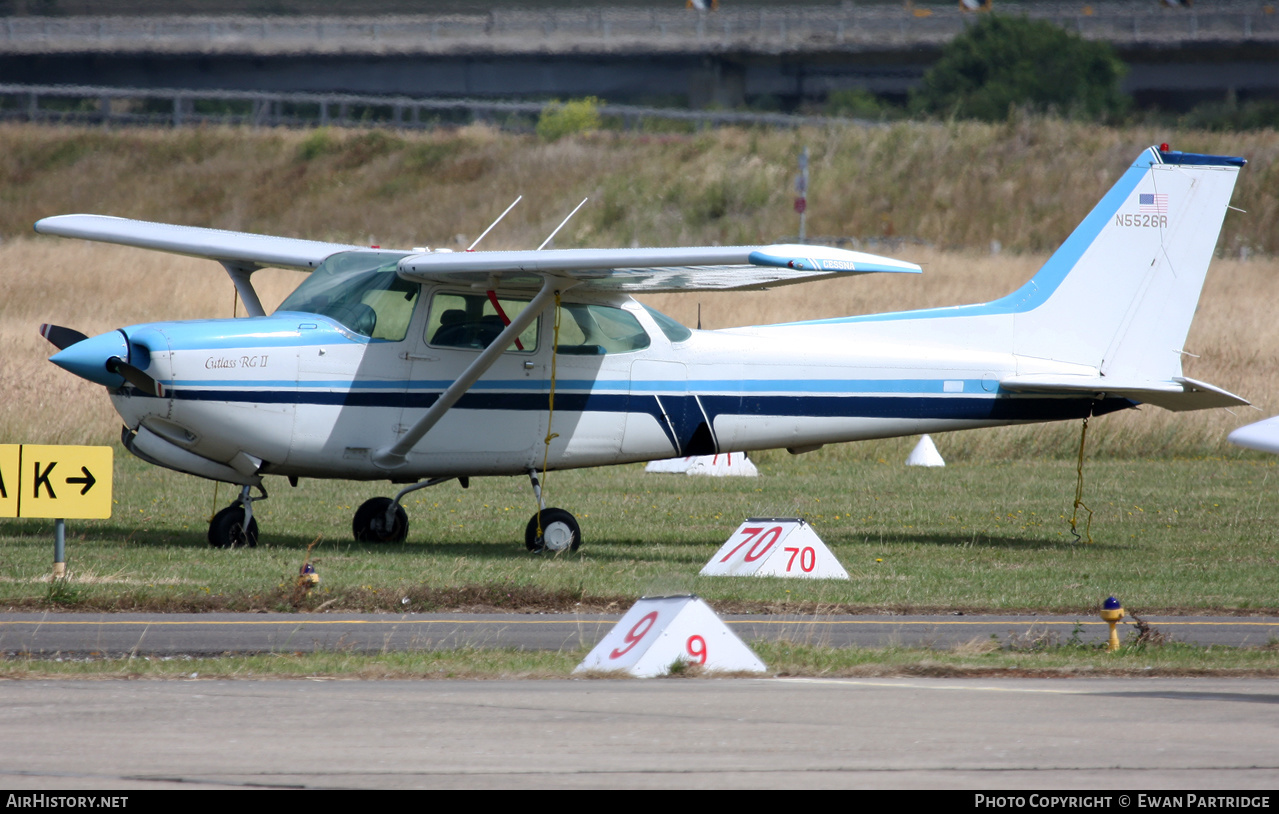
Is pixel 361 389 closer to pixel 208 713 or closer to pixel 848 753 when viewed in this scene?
pixel 208 713

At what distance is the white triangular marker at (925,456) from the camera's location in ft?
70.1

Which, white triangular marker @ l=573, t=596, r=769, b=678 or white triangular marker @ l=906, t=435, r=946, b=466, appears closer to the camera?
white triangular marker @ l=573, t=596, r=769, b=678

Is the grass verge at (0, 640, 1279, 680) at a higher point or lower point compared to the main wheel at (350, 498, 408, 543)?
lower

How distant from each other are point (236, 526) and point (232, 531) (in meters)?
0.05

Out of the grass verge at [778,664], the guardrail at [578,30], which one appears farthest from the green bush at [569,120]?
the grass verge at [778,664]

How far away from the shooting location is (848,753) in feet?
18.2

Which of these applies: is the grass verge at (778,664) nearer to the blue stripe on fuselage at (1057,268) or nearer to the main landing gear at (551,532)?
the main landing gear at (551,532)

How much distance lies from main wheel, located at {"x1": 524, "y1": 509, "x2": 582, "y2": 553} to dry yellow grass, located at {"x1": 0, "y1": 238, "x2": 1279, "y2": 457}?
392 inches

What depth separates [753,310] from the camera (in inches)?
1163

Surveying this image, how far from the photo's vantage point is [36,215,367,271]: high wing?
543 inches

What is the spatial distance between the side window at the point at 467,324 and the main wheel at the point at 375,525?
1.76 m

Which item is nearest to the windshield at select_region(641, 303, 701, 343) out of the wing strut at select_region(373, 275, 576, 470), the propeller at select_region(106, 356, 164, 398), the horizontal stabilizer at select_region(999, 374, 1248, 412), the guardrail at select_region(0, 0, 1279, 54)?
the wing strut at select_region(373, 275, 576, 470)

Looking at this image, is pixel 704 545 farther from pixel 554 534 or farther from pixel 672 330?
pixel 672 330

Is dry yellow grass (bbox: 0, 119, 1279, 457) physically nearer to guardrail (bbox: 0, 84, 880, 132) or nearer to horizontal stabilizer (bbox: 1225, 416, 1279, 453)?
guardrail (bbox: 0, 84, 880, 132)
